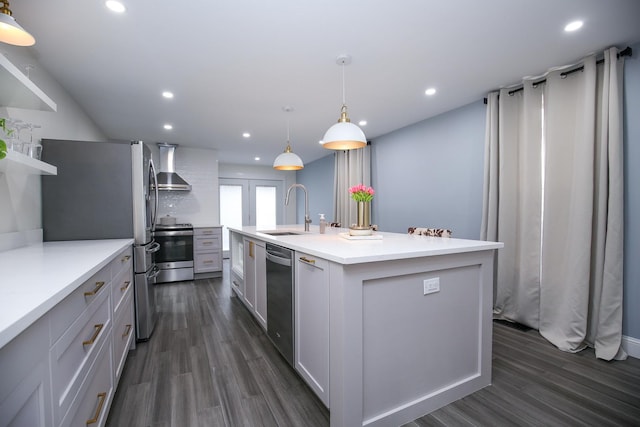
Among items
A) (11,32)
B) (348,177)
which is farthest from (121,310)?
(348,177)

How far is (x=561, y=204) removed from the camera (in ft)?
8.34

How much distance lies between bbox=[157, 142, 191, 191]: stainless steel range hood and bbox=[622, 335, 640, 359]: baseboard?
585 cm

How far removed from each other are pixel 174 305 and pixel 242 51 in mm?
3042

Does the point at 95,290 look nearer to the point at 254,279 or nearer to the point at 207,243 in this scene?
the point at 254,279

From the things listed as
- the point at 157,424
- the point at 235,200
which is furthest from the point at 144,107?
the point at 235,200

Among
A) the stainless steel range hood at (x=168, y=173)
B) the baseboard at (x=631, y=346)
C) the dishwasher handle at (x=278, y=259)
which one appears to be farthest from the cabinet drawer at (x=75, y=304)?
the stainless steel range hood at (x=168, y=173)

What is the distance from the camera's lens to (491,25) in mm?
1928

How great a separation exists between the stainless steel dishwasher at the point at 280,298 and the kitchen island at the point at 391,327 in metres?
0.10

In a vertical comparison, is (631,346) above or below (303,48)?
below

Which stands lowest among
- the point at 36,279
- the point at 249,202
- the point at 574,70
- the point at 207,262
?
the point at 207,262

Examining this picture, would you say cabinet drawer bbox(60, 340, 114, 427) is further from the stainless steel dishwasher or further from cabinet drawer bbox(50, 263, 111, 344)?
the stainless steel dishwasher

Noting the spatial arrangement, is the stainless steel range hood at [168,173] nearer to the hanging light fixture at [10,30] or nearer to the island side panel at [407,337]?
the hanging light fixture at [10,30]

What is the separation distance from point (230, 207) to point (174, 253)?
2993mm

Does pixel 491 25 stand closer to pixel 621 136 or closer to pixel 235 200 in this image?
pixel 621 136
